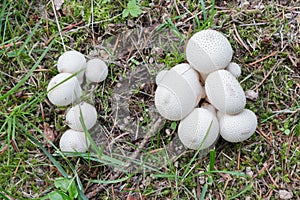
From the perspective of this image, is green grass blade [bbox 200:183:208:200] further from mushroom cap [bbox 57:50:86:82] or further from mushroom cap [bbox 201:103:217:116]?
mushroom cap [bbox 57:50:86:82]

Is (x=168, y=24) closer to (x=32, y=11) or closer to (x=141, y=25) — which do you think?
(x=141, y=25)

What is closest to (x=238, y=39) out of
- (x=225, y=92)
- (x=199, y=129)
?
(x=225, y=92)

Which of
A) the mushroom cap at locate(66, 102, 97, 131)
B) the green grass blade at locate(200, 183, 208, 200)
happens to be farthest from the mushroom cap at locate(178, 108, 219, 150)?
the mushroom cap at locate(66, 102, 97, 131)

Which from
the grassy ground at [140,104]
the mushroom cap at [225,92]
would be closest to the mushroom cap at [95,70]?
the grassy ground at [140,104]

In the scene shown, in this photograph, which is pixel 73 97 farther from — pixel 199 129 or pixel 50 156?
pixel 199 129

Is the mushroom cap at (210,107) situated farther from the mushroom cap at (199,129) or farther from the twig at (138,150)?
the twig at (138,150)
